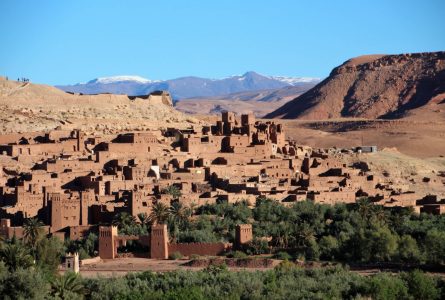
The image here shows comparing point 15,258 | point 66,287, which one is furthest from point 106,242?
point 66,287

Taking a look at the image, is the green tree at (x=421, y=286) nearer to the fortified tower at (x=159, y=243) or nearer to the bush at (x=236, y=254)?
the bush at (x=236, y=254)

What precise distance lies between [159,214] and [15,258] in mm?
8050

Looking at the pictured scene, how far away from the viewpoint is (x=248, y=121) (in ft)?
206

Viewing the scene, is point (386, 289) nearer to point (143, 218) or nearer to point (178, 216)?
point (178, 216)

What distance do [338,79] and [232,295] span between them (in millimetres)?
89070

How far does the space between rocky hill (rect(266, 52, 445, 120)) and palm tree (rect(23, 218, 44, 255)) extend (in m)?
63.7

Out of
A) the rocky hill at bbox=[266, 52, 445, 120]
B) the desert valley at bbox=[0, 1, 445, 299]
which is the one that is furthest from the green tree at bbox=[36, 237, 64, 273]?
the rocky hill at bbox=[266, 52, 445, 120]

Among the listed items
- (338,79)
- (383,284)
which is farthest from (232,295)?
(338,79)

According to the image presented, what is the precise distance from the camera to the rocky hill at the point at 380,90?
113 metres

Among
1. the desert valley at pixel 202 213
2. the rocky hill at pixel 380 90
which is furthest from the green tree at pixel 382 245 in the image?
the rocky hill at pixel 380 90

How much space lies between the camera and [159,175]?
53.4 m

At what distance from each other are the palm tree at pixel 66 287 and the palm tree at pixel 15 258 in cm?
244

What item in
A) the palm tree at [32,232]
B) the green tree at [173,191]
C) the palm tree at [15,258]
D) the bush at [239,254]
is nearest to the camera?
the palm tree at [15,258]

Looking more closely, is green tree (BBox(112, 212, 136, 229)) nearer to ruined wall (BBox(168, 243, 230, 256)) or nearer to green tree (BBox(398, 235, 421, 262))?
ruined wall (BBox(168, 243, 230, 256))
